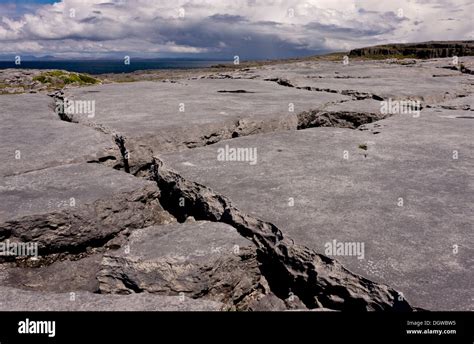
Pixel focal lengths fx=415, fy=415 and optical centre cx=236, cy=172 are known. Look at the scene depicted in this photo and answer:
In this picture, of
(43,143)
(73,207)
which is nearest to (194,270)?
(73,207)

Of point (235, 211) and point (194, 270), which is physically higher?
point (235, 211)

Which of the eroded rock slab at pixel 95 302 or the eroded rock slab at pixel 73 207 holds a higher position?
the eroded rock slab at pixel 73 207

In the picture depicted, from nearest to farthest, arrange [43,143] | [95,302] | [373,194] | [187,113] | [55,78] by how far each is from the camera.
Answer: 1. [95,302]
2. [373,194]
3. [43,143]
4. [187,113]
5. [55,78]

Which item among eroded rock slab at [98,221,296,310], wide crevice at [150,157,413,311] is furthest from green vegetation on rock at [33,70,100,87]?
eroded rock slab at [98,221,296,310]

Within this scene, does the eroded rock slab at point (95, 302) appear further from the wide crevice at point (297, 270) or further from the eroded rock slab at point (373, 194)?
the eroded rock slab at point (373, 194)

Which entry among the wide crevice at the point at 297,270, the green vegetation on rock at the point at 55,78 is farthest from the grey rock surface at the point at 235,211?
the green vegetation on rock at the point at 55,78

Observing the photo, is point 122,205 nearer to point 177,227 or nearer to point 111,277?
point 177,227

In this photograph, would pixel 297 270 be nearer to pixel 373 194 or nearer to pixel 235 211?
pixel 235 211

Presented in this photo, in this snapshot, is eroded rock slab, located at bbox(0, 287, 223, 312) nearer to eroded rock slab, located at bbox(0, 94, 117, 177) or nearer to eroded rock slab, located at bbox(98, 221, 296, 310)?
eroded rock slab, located at bbox(98, 221, 296, 310)

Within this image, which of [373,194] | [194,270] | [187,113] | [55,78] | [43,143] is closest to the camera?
[194,270]

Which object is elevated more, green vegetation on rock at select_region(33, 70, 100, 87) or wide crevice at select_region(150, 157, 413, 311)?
green vegetation on rock at select_region(33, 70, 100, 87)

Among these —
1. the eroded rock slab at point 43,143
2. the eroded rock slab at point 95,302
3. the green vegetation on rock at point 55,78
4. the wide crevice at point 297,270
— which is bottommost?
the eroded rock slab at point 95,302

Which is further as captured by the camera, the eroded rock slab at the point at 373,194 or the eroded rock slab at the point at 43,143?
the eroded rock slab at the point at 43,143

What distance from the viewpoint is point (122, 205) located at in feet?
10.5
